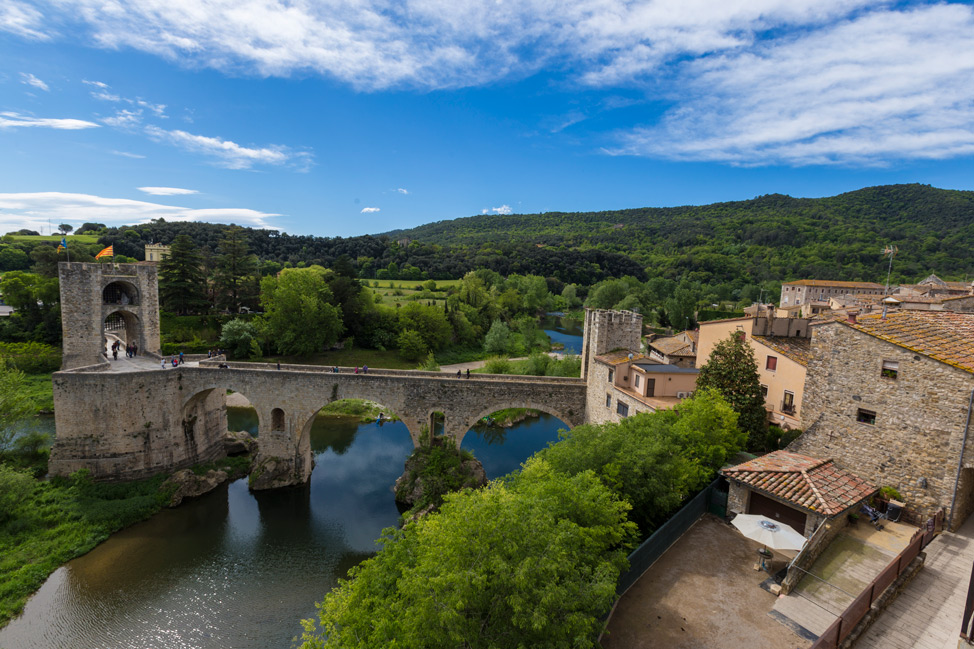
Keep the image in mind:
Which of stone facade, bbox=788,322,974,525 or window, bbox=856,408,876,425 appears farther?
window, bbox=856,408,876,425

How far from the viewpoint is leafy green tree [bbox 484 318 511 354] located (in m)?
55.2

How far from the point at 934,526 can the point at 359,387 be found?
22326mm

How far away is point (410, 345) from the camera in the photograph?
48.2 metres

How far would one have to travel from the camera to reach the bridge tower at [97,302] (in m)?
24.4

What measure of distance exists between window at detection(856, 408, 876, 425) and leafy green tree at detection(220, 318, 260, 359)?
4259 centimetres

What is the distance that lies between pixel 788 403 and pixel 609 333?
28.6 ft

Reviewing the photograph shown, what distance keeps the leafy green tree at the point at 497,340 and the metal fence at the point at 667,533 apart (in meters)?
42.3

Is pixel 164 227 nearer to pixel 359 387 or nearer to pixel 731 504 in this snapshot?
pixel 359 387

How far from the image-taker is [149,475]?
24297 millimetres

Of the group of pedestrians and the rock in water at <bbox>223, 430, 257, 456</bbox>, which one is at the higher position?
the group of pedestrians

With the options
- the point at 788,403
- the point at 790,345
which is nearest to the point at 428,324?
the point at 790,345

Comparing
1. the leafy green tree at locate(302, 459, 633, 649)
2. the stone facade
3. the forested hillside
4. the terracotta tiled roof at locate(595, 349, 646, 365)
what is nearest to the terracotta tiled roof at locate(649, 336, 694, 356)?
the terracotta tiled roof at locate(595, 349, 646, 365)

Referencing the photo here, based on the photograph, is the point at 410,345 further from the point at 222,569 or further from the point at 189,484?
the point at 222,569

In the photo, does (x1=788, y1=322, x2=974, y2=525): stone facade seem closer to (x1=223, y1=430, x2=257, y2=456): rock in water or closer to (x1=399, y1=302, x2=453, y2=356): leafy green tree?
(x1=223, y1=430, x2=257, y2=456): rock in water
